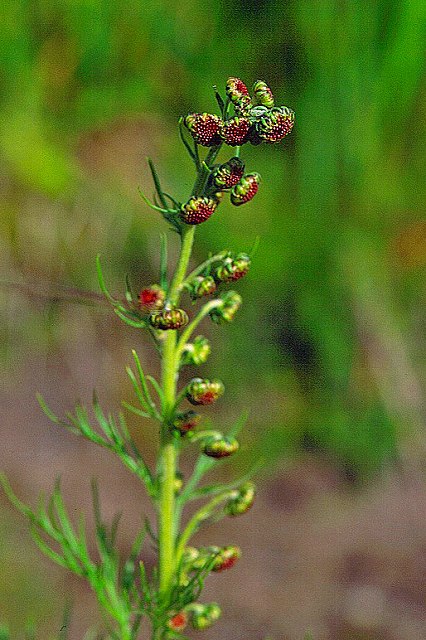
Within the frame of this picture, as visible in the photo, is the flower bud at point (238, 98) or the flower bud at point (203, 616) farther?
the flower bud at point (203, 616)

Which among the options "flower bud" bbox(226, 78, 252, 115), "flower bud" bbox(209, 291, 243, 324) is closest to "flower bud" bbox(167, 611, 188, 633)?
"flower bud" bbox(209, 291, 243, 324)

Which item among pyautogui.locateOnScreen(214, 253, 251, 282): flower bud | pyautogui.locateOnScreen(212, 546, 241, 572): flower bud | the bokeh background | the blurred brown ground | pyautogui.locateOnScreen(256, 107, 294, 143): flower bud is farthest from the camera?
the bokeh background

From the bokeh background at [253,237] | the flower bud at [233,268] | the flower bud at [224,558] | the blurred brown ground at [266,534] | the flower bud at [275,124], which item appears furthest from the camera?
the bokeh background at [253,237]

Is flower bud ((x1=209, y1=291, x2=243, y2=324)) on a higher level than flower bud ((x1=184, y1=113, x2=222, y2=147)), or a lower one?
lower

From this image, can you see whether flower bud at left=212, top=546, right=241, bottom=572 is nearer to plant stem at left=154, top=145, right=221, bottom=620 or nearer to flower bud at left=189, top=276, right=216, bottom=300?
plant stem at left=154, top=145, right=221, bottom=620

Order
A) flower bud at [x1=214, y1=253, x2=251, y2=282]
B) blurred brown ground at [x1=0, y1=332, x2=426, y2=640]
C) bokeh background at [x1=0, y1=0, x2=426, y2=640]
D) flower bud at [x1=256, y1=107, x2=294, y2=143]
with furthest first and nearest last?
bokeh background at [x1=0, y1=0, x2=426, y2=640], blurred brown ground at [x1=0, y1=332, x2=426, y2=640], flower bud at [x1=214, y1=253, x2=251, y2=282], flower bud at [x1=256, y1=107, x2=294, y2=143]

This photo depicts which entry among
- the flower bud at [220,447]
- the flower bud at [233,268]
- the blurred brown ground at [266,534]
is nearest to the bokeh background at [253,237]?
the blurred brown ground at [266,534]

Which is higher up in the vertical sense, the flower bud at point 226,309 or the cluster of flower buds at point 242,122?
the cluster of flower buds at point 242,122

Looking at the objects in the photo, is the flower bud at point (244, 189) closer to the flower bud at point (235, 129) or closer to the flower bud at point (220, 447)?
the flower bud at point (235, 129)
